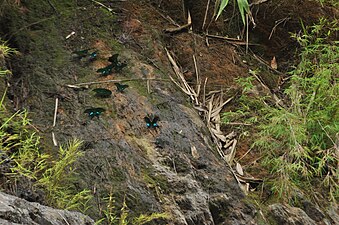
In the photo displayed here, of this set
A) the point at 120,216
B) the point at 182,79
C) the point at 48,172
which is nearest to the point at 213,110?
the point at 182,79

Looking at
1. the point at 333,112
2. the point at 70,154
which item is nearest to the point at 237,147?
the point at 333,112

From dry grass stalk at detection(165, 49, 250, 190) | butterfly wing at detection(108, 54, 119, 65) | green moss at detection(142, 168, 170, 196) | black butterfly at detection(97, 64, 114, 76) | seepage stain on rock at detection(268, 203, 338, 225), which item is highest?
butterfly wing at detection(108, 54, 119, 65)

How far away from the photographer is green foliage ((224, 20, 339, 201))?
312 cm

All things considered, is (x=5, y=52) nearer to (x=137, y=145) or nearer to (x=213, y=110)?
(x=137, y=145)

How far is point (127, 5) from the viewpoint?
3.93m

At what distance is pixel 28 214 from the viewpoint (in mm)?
1562

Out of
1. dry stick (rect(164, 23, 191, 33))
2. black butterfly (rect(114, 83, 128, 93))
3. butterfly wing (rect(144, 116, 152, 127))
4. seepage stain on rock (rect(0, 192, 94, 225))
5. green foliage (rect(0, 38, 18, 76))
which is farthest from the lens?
dry stick (rect(164, 23, 191, 33))

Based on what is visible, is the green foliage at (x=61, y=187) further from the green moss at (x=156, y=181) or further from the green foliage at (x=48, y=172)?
the green moss at (x=156, y=181)

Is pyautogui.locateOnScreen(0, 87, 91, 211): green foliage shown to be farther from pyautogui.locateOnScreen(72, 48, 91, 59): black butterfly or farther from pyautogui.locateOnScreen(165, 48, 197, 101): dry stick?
pyautogui.locateOnScreen(165, 48, 197, 101): dry stick

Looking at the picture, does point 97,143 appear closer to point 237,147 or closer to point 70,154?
point 70,154

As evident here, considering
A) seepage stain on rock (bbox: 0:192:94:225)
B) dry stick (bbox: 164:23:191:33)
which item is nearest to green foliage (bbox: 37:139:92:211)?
seepage stain on rock (bbox: 0:192:94:225)

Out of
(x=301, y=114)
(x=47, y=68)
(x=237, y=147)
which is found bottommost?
(x=237, y=147)

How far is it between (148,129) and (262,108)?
4.01ft

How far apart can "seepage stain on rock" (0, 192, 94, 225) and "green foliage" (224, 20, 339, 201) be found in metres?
1.66
